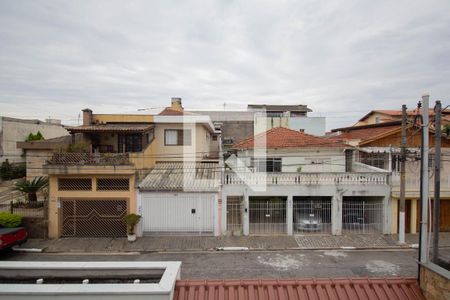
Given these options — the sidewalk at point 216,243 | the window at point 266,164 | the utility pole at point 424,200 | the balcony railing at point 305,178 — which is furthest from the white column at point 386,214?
the utility pole at point 424,200

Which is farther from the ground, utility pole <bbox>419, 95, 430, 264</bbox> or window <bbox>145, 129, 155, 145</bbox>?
window <bbox>145, 129, 155, 145</bbox>

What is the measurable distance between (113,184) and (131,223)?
8.15ft

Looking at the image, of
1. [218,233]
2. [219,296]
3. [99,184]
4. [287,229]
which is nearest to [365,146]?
[287,229]

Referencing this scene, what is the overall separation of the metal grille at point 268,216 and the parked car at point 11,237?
11743 millimetres

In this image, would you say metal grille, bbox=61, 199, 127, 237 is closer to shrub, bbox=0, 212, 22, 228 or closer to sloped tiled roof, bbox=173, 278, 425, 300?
shrub, bbox=0, 212, 22, 228

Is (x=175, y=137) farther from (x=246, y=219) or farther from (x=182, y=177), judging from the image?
(x=246, y=219)

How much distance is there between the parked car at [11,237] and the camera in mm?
13805

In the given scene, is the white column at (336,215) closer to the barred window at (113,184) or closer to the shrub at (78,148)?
the barred window at (113,184)

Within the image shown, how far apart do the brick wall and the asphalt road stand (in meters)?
7.91

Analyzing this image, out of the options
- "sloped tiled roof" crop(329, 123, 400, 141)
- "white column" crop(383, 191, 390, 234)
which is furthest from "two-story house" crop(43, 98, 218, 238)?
"sloped tiled roof" crop(329, 123, 400, 141)

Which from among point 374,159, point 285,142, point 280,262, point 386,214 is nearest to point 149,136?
point 285,142

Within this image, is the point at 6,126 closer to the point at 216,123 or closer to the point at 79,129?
the point at 79,129

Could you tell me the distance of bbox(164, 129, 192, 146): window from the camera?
72.8 ft

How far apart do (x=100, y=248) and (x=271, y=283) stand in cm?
1269
